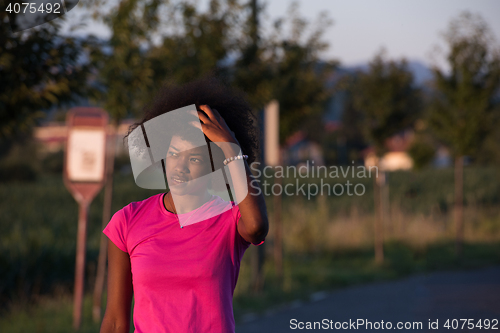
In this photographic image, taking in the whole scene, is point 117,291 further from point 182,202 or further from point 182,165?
point 182,165

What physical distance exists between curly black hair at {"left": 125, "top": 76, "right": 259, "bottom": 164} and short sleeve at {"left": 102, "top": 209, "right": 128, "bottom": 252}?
0.54 m

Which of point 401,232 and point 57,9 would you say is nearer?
point 57,9

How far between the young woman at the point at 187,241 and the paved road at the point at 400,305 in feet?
15.3

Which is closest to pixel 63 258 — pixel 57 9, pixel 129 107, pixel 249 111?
pixel 129 107

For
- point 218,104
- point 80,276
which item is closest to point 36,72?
point 80,276

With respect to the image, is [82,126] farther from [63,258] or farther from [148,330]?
[148,330]

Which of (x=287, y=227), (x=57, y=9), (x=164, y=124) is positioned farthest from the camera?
(x=287, y=227)

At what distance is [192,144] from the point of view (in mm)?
2256

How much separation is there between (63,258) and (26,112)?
4.28 m

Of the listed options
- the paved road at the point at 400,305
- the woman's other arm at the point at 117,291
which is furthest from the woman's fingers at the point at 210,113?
the paved road at the point at 400,305

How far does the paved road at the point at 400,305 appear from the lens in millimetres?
7023

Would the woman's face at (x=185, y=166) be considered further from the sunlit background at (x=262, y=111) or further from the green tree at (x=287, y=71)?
the green tree at (x=287, y=71)

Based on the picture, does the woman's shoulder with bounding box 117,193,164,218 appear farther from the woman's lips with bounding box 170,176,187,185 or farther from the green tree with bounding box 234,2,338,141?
the green tree with bounding box 234,2,338,141

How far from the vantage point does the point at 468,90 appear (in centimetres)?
1298
